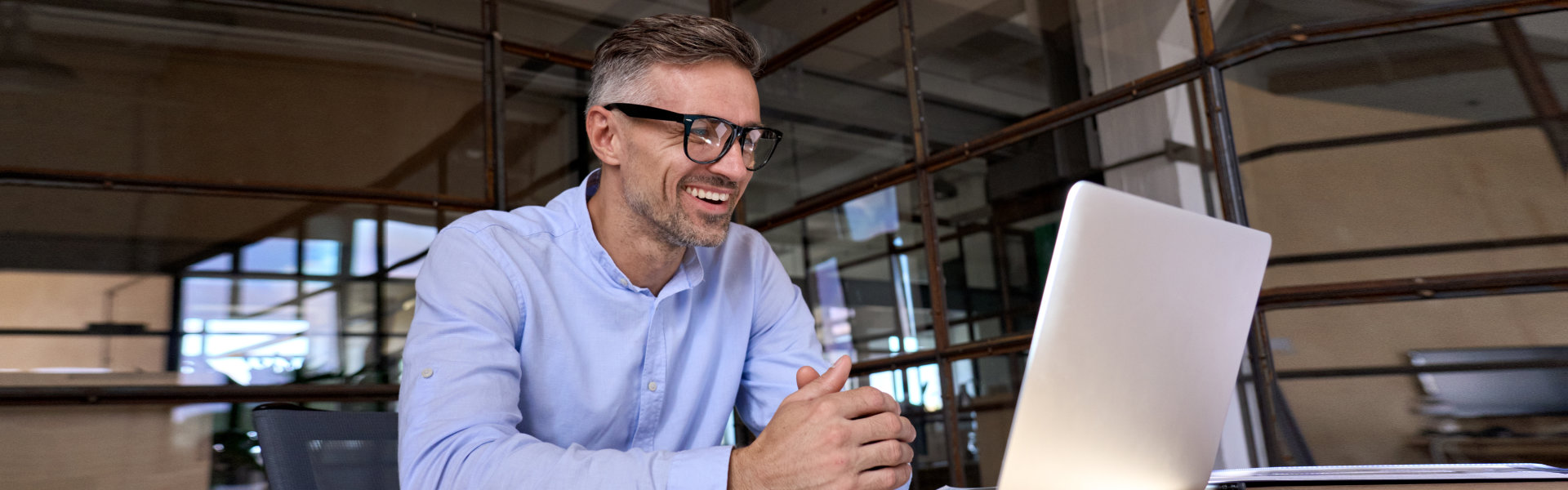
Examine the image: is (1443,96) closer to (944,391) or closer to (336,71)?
(944,391)

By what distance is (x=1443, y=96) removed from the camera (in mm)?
2035

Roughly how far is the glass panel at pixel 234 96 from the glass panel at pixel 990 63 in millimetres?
1518

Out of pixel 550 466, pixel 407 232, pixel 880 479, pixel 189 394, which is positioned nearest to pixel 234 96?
pixel 407 232

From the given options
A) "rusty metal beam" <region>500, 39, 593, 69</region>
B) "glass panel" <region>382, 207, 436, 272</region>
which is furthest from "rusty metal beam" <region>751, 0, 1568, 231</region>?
"glass panel" <region>382, 207, 436, 272</region>

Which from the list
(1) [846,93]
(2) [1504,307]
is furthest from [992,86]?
(2) [1504,307]

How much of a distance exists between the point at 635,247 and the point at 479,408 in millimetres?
398

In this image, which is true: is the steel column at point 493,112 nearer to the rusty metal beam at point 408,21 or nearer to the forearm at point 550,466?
the rusty metal beam at point 408,21

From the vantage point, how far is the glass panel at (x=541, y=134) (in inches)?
126

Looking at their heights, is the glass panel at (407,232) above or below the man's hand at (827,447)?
above

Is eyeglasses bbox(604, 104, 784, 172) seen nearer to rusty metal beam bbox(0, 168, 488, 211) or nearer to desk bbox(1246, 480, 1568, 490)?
desk bbox(1246, 480, 1568, 490)

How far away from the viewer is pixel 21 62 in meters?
2.55

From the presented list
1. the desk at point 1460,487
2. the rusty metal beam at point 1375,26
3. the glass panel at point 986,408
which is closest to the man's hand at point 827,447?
the desk at point 1460,487

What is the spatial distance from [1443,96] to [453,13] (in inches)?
111

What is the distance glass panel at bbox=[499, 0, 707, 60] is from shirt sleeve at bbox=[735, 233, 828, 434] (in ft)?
6.73
